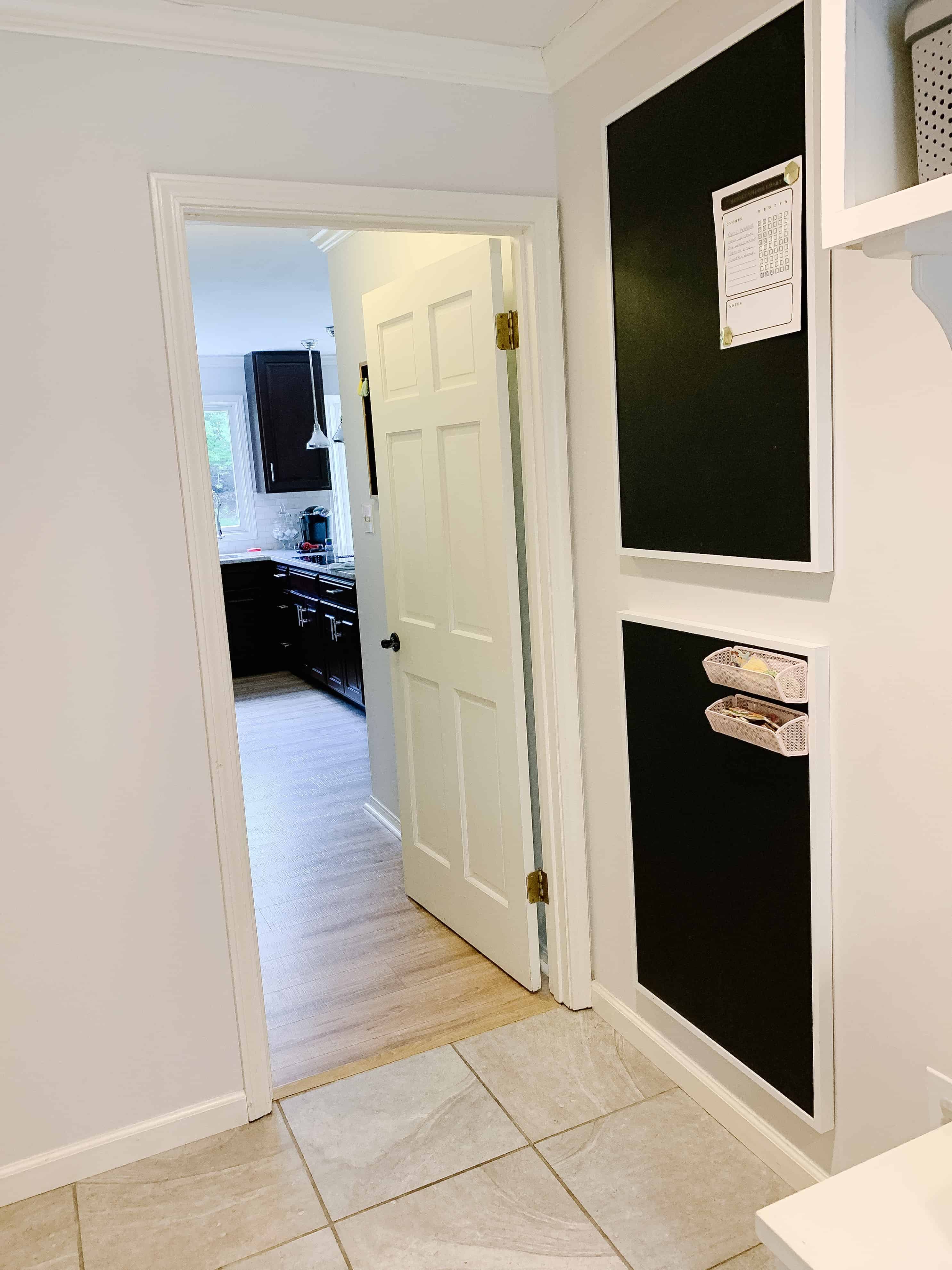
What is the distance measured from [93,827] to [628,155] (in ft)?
6.11

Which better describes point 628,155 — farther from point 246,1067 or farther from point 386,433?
point 246,1067

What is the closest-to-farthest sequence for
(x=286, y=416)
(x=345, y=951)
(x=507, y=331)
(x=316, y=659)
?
(x=507, y=331) → (x=345, y=951) → (x=316, y=659) → (x=286, y=416)

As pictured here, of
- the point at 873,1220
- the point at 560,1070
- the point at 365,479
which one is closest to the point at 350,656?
the point at 365,479

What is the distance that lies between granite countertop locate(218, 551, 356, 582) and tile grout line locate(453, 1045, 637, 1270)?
12.0ft

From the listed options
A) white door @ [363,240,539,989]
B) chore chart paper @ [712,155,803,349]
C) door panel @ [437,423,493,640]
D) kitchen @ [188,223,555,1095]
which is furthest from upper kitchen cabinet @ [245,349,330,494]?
chore chart paper @ [712,155,803,349]

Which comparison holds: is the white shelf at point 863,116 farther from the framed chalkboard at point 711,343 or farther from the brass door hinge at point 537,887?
the brass door hinge at point 537,887

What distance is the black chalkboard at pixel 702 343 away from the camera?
5.56 ft

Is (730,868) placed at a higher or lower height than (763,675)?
lower

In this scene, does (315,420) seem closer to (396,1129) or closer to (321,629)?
(321,629)

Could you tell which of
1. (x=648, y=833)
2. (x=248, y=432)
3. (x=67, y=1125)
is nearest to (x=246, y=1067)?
(x=67, y=1125)

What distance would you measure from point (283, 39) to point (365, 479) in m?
1.82

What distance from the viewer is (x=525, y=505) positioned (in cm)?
260

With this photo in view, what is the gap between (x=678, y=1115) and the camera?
7.38ft

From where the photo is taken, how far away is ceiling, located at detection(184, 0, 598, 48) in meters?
2.01
